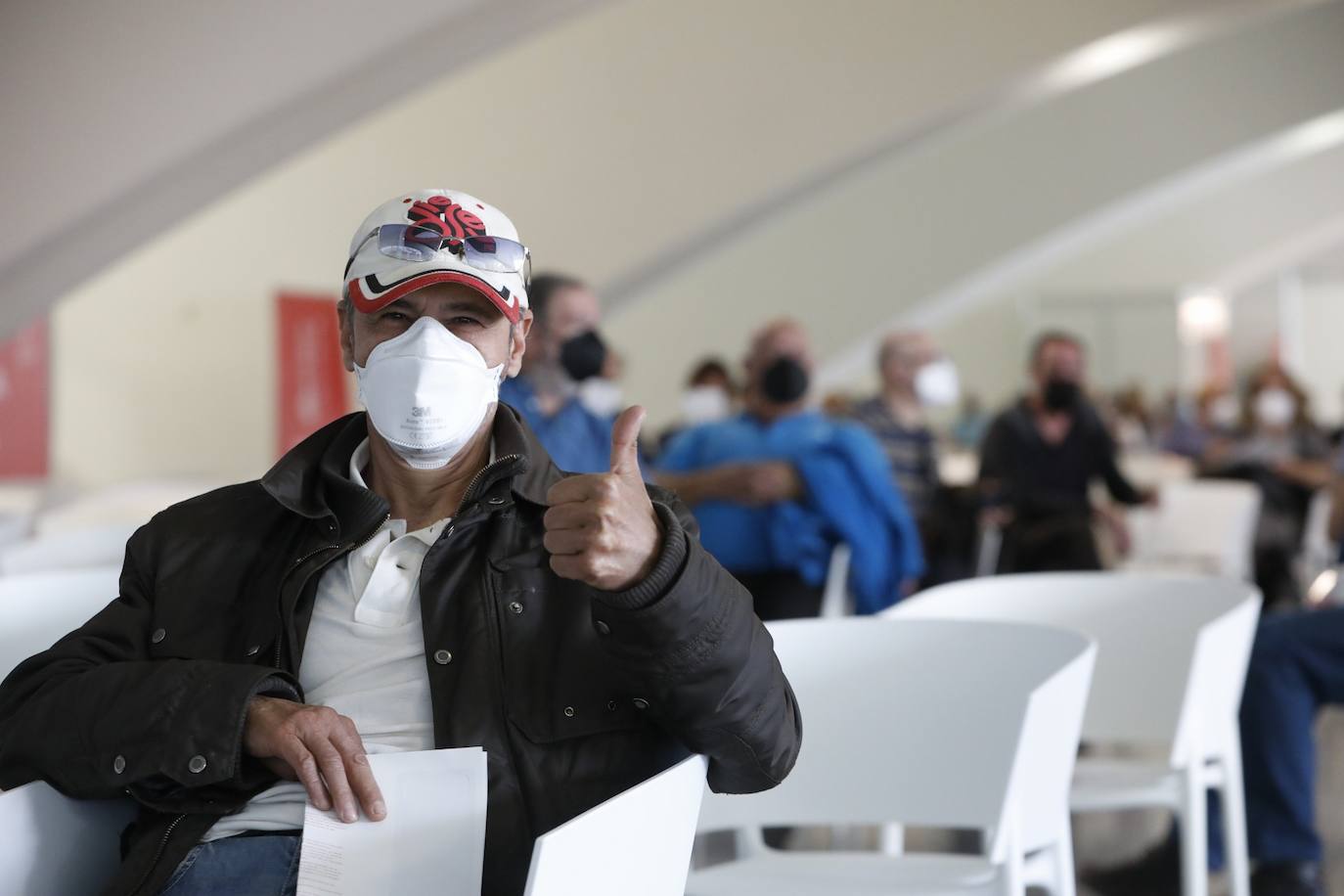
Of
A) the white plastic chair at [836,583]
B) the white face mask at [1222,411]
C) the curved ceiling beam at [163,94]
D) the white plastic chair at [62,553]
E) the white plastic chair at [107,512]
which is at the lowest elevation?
the white plastic chair at [836,583]

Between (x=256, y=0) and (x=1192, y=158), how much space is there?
8.01 m

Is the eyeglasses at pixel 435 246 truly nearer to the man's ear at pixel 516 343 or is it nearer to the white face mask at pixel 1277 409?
the man's ear at pixel 516 343

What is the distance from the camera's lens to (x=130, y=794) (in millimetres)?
1700

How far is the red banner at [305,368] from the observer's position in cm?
877

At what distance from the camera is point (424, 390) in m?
1.80

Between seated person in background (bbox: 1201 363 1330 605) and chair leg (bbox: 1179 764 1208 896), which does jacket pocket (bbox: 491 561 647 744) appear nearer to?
chair leg (bbox: 1179 764 1208 896)

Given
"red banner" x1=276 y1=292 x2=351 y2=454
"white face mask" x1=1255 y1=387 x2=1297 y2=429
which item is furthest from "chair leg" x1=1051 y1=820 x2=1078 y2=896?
"red banner" x1=276 y1=292 x2=351 y2=454

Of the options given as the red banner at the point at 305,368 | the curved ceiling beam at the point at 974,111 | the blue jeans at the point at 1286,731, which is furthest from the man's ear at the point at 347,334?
the red banner at the point at 305,368

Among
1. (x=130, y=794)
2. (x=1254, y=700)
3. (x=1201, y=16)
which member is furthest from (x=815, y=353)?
(x=130, y=794)

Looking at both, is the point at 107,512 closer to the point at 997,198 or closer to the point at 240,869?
the point at 240,869

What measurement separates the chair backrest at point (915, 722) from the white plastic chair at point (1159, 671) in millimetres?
431

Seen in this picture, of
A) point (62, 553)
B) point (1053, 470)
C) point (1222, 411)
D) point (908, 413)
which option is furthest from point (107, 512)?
point (1222, 411)

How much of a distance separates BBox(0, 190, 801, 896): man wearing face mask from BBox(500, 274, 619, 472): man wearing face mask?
1.24m

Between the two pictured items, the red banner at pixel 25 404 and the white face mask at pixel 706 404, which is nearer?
the white face mask at pixel 706 404
